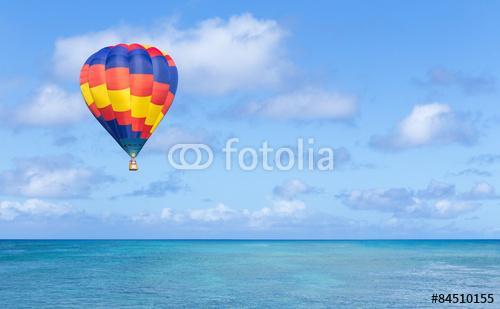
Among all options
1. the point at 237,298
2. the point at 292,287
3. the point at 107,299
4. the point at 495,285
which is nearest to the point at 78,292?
the point at 107,299

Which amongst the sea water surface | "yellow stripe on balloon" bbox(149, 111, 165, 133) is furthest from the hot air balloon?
the sea water surface

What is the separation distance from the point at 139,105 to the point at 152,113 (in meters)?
1.02

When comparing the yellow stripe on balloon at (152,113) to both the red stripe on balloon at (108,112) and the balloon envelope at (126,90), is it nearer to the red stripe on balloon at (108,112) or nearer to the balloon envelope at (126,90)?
the balloon envelope at (126,90)

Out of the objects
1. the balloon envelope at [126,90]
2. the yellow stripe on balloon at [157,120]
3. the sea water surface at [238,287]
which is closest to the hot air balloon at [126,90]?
the balloon envelope at [126,90]

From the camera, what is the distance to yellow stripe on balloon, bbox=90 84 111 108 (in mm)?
33312

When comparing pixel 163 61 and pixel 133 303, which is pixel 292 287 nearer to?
pixel 133 303

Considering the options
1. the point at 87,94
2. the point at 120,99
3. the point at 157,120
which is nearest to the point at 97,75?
the point at 87,94

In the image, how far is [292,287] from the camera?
4584 centimetres

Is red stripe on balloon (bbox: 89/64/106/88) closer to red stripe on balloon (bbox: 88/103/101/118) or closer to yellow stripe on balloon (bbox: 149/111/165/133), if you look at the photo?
red stripe on balloon (bbox: 88/103/101/118)

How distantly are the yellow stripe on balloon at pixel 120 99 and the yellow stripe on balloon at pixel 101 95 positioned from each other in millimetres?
253

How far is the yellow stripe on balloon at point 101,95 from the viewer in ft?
109

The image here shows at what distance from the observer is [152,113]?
34.2 meters

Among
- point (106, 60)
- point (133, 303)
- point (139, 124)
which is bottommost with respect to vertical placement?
point (133, 303)

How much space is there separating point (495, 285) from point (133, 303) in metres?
27.9
